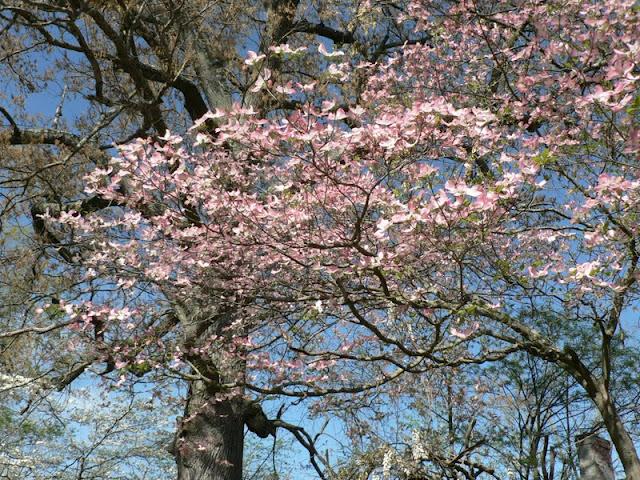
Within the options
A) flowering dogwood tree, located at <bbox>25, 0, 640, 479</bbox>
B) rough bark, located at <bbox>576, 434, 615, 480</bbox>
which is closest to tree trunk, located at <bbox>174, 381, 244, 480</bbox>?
flowering dogwood tree, located at <bbox>25, 0, 640, 479</bbox>

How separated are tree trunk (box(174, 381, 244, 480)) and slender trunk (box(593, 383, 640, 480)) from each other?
3.16 metres

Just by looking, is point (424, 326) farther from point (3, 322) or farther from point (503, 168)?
point (3, 322)

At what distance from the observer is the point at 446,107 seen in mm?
2732

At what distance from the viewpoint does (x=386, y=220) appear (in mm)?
2752

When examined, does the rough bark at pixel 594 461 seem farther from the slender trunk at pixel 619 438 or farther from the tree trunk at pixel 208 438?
the tree trunk at pixel 208 438

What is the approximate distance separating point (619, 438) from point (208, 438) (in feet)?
11.2

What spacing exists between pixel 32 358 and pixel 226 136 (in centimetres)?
451

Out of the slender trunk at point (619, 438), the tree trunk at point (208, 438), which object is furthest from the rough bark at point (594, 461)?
the tree trunk at point (208, 438)

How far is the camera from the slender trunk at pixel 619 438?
3.75m

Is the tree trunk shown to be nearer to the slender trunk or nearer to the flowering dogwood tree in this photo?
the flowering dogwood tree

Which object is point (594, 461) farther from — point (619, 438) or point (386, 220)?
point (386, 220)

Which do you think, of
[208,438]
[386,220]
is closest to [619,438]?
[386,220]

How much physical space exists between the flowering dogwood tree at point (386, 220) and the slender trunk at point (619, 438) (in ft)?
0.04

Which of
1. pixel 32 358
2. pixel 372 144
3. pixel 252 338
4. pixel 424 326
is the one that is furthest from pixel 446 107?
pixel 32 358
